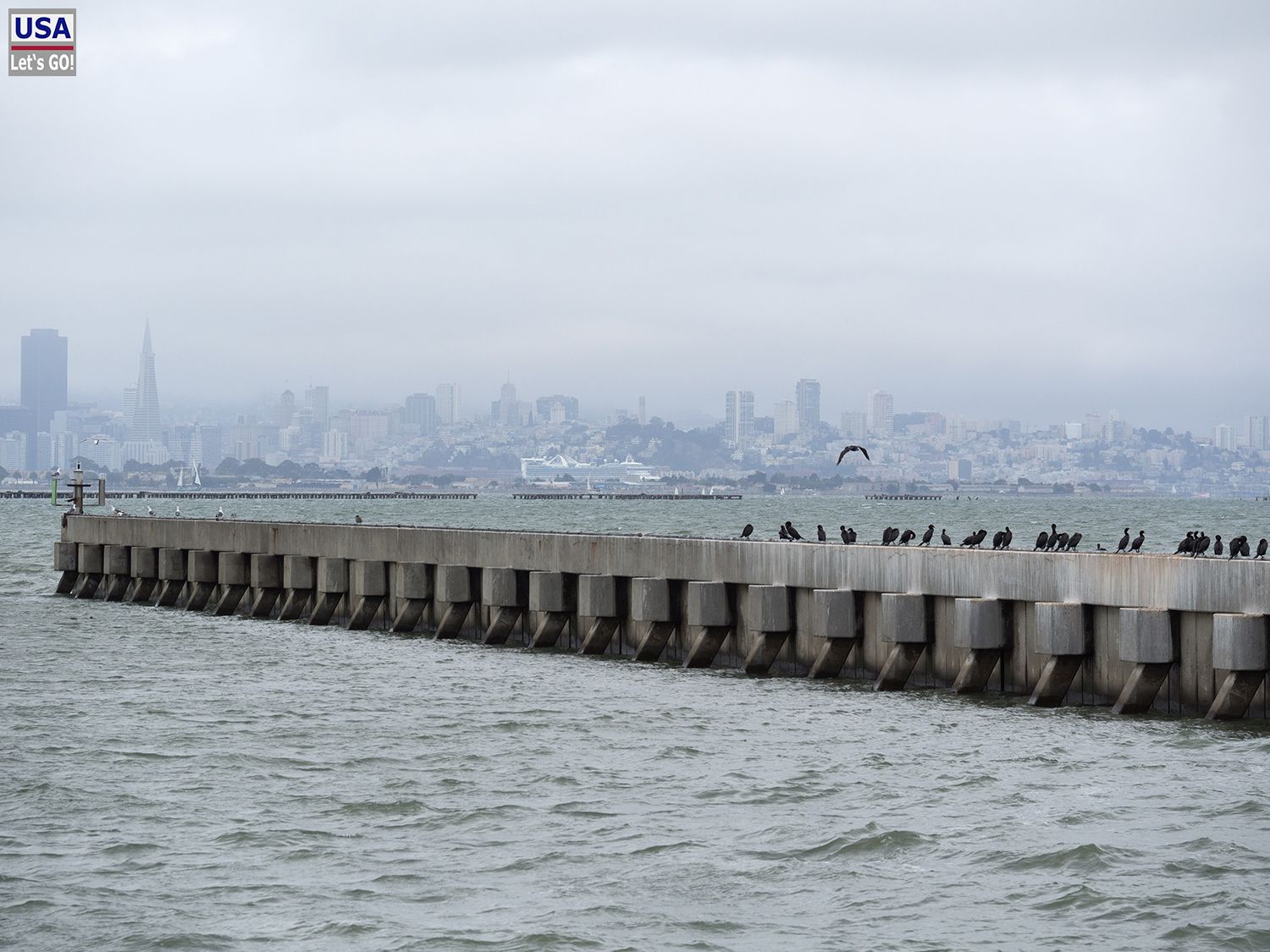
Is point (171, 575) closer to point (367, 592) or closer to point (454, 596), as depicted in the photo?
point (367, 592)

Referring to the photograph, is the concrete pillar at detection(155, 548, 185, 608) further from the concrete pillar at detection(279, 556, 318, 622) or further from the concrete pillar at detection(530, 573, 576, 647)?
the concrete pillar at detection(530, 573, 576, 647)

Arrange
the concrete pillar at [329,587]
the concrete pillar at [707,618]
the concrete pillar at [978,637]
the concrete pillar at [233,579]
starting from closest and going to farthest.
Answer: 1. the concrete pillar at [978,637]
2. the concrete pillar at [707,618]
3. the concrete pillar at [329,587]
4. the concrete pillar at [233,579]

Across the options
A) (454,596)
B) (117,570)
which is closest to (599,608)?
(454,596)

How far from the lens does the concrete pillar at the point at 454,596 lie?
3653 cm

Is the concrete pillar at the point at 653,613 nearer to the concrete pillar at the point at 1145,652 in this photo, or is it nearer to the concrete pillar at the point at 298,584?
the concrete pillar at the point at 1145,652

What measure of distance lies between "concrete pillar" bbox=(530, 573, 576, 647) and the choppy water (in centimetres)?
201

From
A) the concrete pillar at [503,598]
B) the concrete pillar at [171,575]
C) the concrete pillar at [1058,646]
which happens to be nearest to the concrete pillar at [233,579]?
the concrete pillar at [171,575]

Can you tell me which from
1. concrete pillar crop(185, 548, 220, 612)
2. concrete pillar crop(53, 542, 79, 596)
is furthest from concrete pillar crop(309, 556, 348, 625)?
concrete pillar crop(53, 542, 79, 596)

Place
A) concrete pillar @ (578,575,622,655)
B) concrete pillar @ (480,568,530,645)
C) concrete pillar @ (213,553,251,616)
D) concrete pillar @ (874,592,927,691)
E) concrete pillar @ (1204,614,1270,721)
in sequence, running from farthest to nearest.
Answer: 1. concrete pillar @ (213,553,251,616)
2. concrete pillar @ (480,568,530,645)
3. concrete pillar @ (578,575,622,655)
4. concrete pillar @ (874,592,927,691)
5. concrete pillar @ (1204,614,1270,721)

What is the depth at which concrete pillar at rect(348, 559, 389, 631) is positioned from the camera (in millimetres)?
39656

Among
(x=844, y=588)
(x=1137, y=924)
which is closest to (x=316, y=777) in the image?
(x=844, y=588)

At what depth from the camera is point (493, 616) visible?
3581 cm

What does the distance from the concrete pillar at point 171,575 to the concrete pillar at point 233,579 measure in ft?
10.1

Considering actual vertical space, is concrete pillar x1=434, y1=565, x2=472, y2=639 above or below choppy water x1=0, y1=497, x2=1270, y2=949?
above
